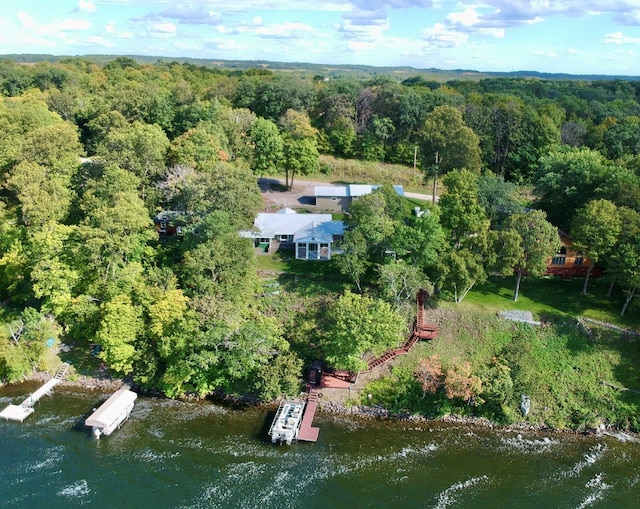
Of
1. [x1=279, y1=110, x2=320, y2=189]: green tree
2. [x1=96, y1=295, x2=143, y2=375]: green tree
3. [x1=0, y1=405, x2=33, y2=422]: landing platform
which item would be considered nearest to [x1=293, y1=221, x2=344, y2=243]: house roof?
[x1=279, y1=110, x2=320, y2=189]: green tree

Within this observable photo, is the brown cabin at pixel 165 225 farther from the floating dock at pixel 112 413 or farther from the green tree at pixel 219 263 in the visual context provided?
the floating dock at pixel 112 413

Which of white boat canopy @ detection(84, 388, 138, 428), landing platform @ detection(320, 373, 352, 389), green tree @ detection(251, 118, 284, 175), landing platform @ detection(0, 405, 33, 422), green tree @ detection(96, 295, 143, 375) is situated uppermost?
green tree @ detection(251, 118, 284, 175)

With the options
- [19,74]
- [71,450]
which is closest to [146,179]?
[71,450]

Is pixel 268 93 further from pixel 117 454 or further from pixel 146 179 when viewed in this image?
pixel 117 454

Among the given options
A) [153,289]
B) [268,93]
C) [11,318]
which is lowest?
[11,318]

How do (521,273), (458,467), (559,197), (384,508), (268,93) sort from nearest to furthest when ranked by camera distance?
(384,508) → (458,467) → (521,273) → (559,197) → (268,93)

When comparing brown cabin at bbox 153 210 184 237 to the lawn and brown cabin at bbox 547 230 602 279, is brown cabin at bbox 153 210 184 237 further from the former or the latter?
brown cabin at bbox 547 230 602 279

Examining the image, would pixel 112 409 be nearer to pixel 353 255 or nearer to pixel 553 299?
pixel 353 255
